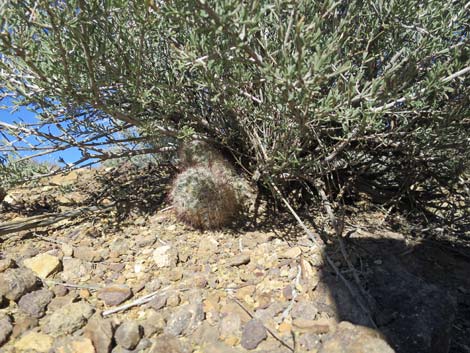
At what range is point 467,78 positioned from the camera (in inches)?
98.3

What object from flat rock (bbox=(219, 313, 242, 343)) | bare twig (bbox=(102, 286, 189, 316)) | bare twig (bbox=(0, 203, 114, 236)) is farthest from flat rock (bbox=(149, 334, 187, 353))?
bare twig (bbox=(0, 203, 114, 236))

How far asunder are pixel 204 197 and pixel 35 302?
119 centimetres

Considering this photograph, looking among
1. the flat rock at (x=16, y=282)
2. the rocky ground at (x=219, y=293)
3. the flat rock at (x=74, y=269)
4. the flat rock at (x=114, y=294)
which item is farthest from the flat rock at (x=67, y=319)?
the flat rock at (x=74, y=269)

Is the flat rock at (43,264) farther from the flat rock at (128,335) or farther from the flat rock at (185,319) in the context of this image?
the flat rock at (185,319)

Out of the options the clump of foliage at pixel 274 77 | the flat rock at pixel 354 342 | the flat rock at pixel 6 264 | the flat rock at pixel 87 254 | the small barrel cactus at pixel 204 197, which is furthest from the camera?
the small barrel cactus at pixel 204 197

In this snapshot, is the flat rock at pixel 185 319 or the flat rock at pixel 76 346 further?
the flat rock at pixel 185 319

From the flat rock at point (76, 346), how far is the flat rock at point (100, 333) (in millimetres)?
24

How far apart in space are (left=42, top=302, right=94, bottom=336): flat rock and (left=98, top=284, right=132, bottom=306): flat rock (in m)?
0.13

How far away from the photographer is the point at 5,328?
1.84m

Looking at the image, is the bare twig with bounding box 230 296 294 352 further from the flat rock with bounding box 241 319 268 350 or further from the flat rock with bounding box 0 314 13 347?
the flat rock with bounding box 0 314 13 347

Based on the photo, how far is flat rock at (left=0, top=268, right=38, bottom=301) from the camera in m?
2.07

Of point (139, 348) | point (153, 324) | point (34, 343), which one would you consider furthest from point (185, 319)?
point (34, 343)

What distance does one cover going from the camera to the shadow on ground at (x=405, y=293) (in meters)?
1.84

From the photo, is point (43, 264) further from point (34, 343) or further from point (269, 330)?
point (269, 330)
